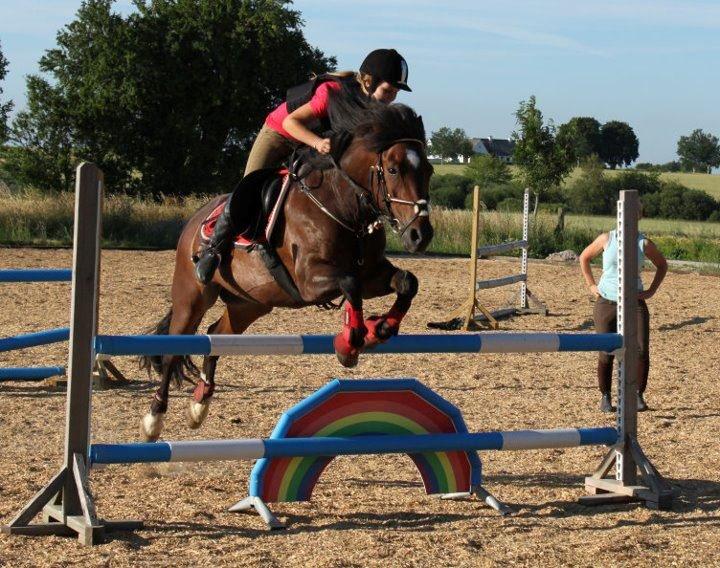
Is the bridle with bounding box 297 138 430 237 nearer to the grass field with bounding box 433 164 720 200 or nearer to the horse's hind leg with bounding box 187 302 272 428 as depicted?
the horse's hind leg with bounding box 187 302 272 428

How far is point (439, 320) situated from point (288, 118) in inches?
334

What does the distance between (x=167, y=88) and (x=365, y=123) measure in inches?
1289

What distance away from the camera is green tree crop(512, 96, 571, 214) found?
2777cm

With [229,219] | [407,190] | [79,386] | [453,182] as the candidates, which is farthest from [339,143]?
[453,182]

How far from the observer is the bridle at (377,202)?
5.18 meters

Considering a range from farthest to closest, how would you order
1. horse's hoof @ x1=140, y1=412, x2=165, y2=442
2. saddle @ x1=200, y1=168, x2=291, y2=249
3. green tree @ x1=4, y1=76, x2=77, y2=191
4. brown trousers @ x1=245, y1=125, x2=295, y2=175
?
green tree @ x1=4, y1=76, x2=77, y2=191 → brown trousers @ x1=245, y1=125, x2=295, y2=175 → horse's hoof @ x1=140, y1=412, x2=165, y2=442 → saddle @ x1=200, y1=168, x2=291, y2=249

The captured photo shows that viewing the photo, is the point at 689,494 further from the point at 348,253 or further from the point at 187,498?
the point at 187,498

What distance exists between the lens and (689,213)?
52719 mm

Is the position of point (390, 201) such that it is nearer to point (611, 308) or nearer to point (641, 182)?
point (611, 308)

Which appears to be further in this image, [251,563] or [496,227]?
[496,227]

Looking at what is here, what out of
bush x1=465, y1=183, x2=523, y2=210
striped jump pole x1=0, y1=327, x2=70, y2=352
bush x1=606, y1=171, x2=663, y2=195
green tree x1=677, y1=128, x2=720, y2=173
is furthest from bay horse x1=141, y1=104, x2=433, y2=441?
green tree x1=677, y1=128, x2=720, y2=173

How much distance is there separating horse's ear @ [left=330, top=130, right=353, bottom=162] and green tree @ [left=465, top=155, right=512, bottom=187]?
4831 cm

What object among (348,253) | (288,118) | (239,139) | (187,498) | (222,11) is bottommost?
(187,498)

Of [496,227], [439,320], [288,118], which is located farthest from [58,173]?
[288,118]
